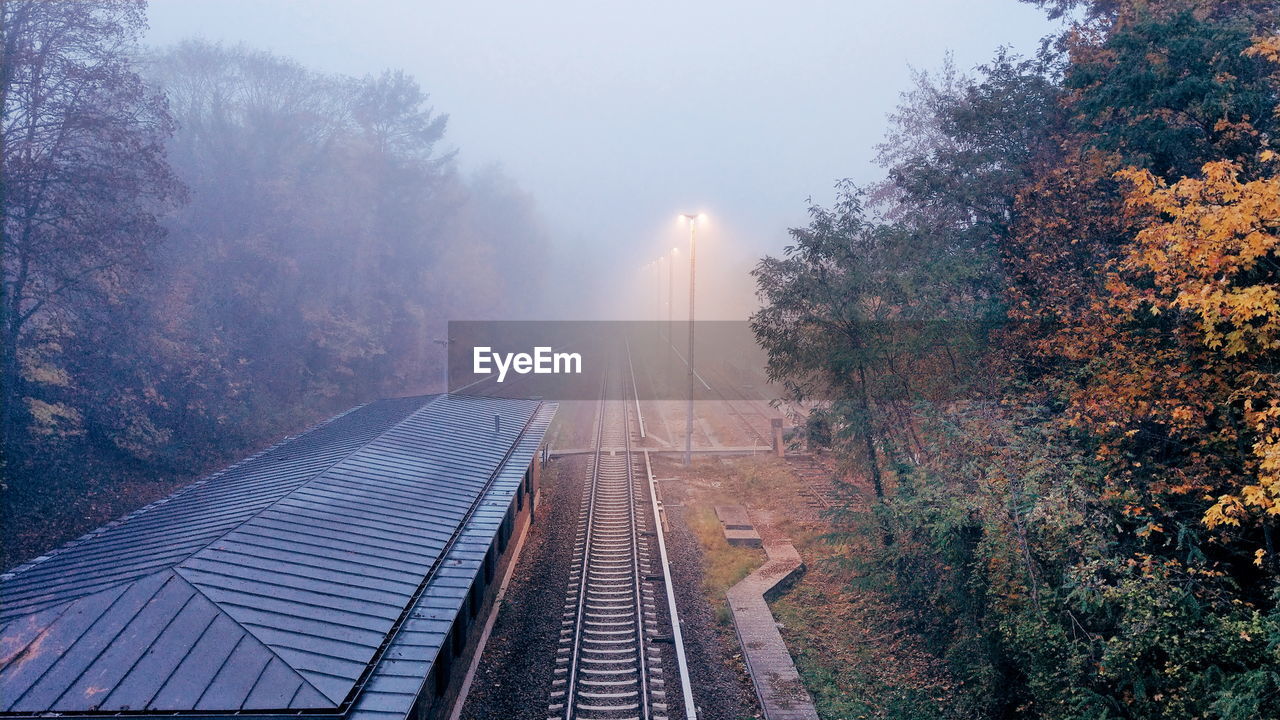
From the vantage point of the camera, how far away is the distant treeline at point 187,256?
18.2 m

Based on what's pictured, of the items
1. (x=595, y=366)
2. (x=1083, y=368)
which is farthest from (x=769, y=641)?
(x=595, y=366)

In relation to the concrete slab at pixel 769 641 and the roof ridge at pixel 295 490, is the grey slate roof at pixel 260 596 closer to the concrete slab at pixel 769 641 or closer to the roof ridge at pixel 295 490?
the roof ridge at pixel 295 490

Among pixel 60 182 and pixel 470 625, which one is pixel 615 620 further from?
pixel 60 182

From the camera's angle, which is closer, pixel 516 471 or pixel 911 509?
pixel 911 509

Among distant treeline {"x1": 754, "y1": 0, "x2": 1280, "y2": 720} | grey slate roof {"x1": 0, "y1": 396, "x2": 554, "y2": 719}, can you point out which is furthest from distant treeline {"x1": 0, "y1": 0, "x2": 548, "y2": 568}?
distant treeline {"x1": 754, "y1": 0, "x2": 1280, "y2": 720}

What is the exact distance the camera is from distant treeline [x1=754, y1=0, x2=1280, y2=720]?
27.4ft

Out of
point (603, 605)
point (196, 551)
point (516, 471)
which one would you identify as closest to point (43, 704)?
point (196, 551)

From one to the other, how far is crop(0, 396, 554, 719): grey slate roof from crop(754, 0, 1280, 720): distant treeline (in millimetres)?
8630

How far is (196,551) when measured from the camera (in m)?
9.46

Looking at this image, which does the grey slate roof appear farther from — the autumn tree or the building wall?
the autumn tree

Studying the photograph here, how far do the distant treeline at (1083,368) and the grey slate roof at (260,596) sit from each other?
863 cm

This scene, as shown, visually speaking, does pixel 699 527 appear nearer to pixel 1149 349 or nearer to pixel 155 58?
pixel 1149 349

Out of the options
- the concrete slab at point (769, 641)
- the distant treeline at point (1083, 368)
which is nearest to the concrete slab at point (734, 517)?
the concrete slab at point (769, 641)

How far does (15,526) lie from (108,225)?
29.1 feet
